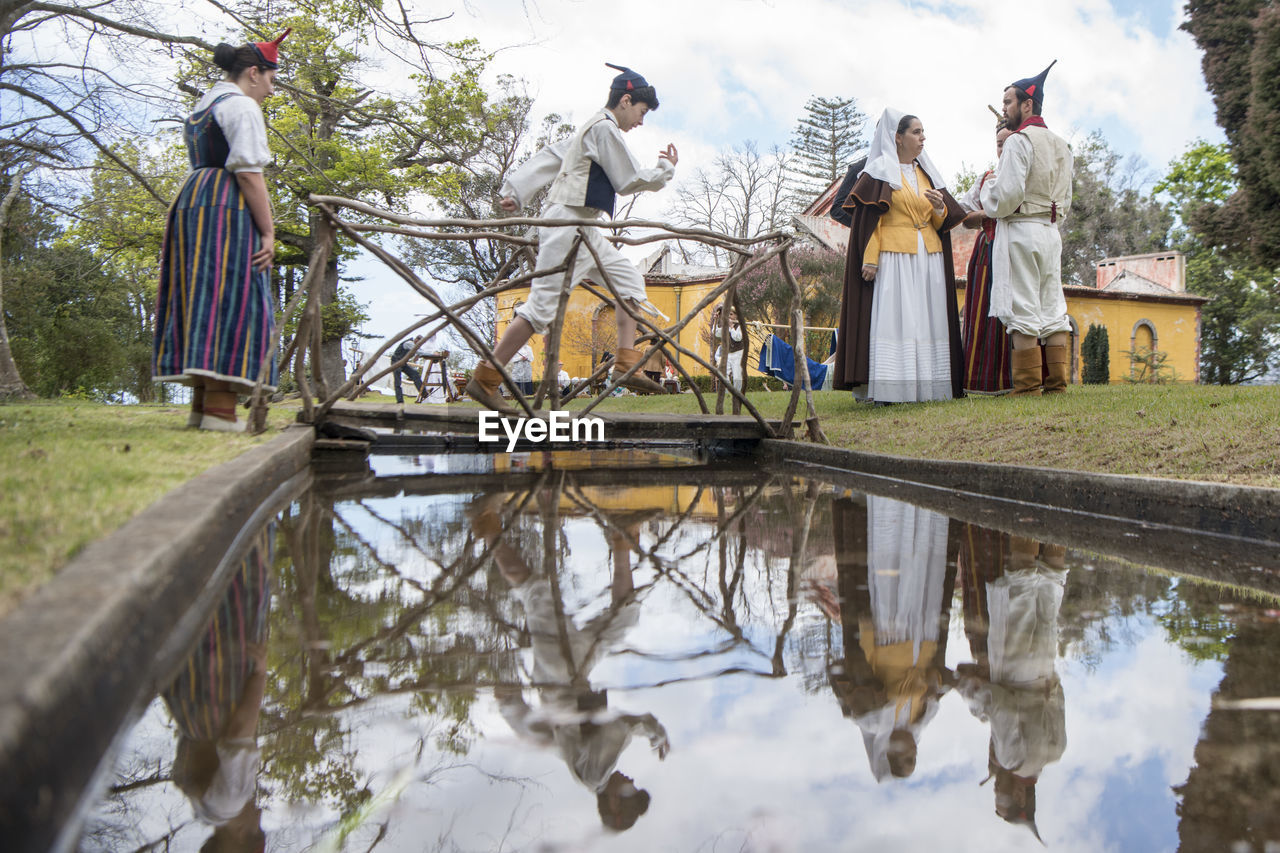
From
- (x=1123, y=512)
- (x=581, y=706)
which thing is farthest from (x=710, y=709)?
(x=1123, y=512)

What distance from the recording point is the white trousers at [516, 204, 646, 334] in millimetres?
5969

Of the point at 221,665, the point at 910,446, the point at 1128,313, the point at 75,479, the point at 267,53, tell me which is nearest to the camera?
the point at 221,665

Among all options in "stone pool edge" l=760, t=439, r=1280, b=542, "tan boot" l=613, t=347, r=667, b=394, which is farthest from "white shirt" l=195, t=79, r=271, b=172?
"stone pool edge" l=760, t=439, r=1280, b=542

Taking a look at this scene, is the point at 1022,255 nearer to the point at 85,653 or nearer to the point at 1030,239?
the point at 1030,239

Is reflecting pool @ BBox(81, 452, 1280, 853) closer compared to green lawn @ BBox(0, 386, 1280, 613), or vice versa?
reflecting pool @ BBox(81, 452, 1280, 853)

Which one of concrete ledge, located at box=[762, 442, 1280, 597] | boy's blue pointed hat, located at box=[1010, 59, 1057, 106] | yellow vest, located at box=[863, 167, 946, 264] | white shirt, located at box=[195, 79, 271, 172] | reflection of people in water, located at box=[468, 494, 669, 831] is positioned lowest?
reflection of people in water, located at box=[468, 494, 669, 831]

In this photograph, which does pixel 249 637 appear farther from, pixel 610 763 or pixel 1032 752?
pixel 1032 752

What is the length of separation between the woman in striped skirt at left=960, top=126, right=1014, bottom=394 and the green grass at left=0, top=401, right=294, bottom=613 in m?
6.29

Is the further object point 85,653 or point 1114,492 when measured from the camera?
point 1114,492

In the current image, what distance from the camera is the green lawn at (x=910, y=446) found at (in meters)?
1.89

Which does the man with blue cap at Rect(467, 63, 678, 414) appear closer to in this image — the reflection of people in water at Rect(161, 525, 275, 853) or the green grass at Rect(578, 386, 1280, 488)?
the green grass at Rect(578, 386, 1280, 488)

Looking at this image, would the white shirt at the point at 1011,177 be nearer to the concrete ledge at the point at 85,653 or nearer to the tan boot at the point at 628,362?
the tan boot at the point at 628,362

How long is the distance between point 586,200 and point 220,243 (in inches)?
91.6

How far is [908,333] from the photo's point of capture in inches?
324
